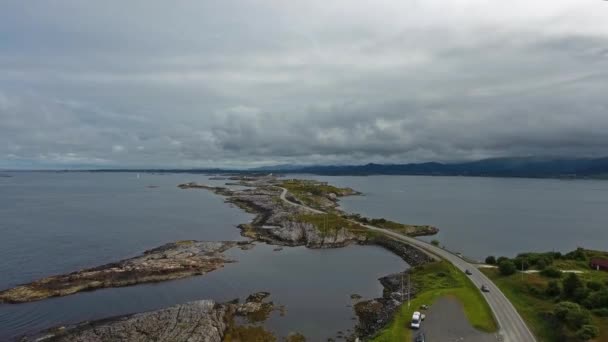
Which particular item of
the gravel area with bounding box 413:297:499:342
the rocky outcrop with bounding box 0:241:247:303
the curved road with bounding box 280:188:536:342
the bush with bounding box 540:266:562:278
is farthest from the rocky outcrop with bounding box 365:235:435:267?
the rocky outcrop with bounding box 0:241:247:303

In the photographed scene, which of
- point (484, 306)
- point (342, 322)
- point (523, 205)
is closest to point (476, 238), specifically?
point (484, 306)

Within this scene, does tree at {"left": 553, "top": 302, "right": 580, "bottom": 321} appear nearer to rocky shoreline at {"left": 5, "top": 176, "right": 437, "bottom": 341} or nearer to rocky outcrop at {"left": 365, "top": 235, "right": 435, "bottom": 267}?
rocky shoreline at {"left": 5, "top": 176, "right": 437, "bottom": 341}

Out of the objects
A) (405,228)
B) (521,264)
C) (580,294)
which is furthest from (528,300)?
(405,228)

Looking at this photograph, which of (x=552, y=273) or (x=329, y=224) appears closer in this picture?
(x=552, y=273)

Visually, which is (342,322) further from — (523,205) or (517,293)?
(523,205)

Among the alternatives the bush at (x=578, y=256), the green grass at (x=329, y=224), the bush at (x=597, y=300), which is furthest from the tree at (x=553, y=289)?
the green grass at (x=329, y=224)

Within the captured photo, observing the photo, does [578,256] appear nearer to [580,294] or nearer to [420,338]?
[580,294]

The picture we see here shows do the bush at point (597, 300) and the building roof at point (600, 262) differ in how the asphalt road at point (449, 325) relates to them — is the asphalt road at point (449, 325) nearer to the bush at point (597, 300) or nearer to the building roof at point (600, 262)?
the bush at point (597, 300)
